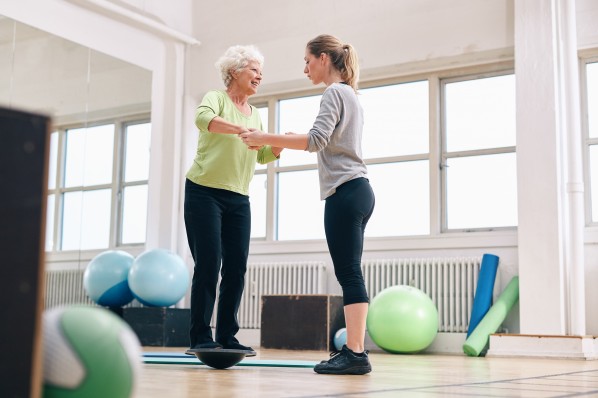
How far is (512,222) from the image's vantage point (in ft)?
19.7

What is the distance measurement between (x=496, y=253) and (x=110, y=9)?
3.92 metres

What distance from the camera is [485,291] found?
570 cm

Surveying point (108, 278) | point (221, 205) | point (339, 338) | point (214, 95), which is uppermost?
point (214, 95)

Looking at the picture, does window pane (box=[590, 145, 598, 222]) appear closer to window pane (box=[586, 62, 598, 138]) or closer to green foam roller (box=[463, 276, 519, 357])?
window pane (box=[586, 62, 598, 138])

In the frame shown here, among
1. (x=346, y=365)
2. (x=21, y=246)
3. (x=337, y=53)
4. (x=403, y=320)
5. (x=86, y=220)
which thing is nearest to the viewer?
(x=21, y=246)

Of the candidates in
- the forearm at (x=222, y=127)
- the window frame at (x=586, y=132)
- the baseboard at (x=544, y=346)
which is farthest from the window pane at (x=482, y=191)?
the forearm at (x=222, y=127)

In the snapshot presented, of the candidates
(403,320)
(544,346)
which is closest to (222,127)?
(403,320)

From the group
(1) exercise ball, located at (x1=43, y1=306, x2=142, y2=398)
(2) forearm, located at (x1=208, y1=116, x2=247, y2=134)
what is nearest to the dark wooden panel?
(1) exercise ball, located at (x1=43, y1=306, x2=142, y2=398)

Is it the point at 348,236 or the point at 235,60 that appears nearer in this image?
the point at 348,236

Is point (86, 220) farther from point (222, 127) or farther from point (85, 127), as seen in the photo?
point (222, 127)

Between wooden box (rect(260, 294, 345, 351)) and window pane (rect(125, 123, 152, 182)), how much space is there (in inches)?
79.3

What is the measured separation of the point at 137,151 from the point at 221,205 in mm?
4171

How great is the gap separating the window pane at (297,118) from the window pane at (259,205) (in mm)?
279

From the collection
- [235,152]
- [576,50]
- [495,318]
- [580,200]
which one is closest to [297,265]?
[495,318]
